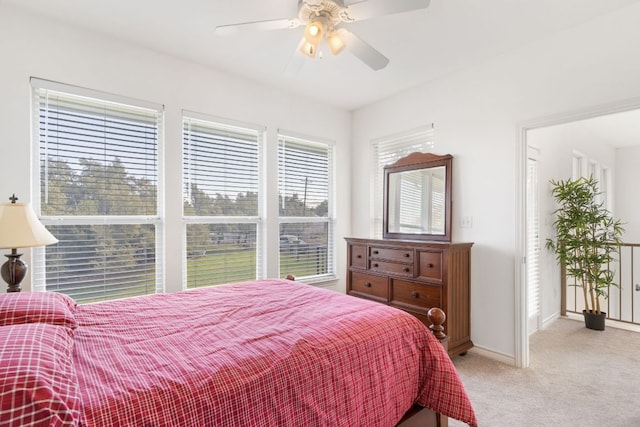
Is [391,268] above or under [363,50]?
under

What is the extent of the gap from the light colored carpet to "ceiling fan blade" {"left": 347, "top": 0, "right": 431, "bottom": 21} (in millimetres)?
2417

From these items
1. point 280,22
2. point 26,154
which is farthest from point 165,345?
point 26,154

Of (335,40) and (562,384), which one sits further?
(562,384)

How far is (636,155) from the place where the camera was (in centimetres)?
575

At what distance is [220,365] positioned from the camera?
3.54ft

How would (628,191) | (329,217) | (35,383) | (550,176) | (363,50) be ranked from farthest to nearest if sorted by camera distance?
(628,191) < (329,217) < (550,176) < (363,50) < (35,383)

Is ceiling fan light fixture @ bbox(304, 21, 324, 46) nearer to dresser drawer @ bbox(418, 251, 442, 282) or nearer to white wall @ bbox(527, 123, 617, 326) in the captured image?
dresser drawer @ bbox(418, 251, 442, 282)

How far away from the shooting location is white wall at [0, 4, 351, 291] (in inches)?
87.7

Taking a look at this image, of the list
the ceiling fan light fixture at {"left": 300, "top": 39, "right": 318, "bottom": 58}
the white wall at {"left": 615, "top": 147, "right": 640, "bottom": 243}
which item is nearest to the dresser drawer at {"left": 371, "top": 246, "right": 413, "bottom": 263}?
the ceiling fan light fixture at {"left": 300, "top": 39, "right": 318, "bottom": 58}

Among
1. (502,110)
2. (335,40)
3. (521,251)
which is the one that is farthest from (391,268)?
(335,40)

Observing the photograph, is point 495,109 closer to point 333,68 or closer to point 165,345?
point 333,68

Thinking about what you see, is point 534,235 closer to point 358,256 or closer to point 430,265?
point 430,265

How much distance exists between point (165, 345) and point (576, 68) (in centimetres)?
329

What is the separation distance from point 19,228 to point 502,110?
3.70 m
